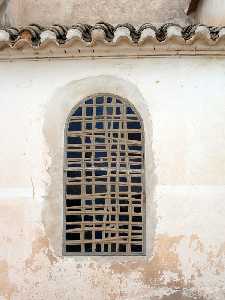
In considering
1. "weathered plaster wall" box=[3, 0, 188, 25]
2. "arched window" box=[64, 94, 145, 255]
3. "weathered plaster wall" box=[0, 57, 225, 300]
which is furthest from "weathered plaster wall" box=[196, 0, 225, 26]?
"arched window" box=[64, 94, 145, 255]

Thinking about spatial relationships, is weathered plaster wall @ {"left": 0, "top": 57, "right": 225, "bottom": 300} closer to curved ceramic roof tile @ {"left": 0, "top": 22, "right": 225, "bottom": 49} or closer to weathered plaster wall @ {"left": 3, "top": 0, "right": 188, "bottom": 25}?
curved ceramic roof tile @ {"left": 0, "top": 22, "right": 225, "bottom": 49}

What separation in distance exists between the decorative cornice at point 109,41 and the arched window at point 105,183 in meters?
0.77

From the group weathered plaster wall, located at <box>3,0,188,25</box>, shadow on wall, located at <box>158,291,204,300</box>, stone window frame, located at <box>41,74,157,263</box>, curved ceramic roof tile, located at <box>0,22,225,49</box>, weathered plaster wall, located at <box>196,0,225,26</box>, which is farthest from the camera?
weathered plaster wall, located at <box>3,0,188,25</box>

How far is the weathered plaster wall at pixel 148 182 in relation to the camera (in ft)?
23.4

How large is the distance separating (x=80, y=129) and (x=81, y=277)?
1.88m

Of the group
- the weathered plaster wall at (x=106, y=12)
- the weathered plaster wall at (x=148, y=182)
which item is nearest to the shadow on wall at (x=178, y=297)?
the weathered plaster wall at (x=148, y=182)

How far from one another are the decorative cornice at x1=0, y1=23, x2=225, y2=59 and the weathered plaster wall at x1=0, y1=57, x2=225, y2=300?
208mm

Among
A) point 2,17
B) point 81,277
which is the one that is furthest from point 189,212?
point 2,17

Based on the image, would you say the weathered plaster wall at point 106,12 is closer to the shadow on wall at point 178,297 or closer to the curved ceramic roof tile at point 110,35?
the curved ceramic roof tile at point 110,35

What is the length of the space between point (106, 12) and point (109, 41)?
11.4 ft

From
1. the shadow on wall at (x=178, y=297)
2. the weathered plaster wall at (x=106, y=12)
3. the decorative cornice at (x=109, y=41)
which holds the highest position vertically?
the weathered plaster wall at (x=106, y=12)

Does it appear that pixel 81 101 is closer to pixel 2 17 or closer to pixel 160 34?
pixel 160 34

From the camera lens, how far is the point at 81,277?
23.5ft

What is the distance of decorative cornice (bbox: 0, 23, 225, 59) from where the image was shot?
684 centimetres
